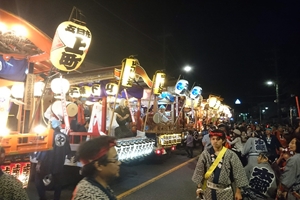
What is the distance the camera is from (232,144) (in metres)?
9.74

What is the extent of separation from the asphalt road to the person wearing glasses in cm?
550

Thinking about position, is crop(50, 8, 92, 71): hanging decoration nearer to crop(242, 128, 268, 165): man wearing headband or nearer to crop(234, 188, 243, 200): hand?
crop(234, 188, 243, 200): hand

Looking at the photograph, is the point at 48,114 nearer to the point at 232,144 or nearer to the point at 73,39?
the point at 73,39

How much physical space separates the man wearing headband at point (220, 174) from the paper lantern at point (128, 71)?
4872mm

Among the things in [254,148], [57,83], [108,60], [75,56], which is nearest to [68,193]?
[57,83]

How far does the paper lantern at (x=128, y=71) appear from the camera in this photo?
8.74 metres

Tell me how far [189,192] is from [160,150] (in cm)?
366

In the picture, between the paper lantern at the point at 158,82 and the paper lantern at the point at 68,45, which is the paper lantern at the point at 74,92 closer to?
the paper lantern at the point at 158,82

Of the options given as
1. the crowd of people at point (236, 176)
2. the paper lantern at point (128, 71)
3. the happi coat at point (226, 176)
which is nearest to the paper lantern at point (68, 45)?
the paper lantern at point (128, 71)

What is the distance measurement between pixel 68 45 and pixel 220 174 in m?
4.60

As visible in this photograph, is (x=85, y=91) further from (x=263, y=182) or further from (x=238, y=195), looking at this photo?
(x=238, y=195)

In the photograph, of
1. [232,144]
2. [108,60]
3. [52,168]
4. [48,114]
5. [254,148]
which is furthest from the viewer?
[108,60]

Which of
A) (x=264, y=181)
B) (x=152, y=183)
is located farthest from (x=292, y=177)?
(x=152, y=183)

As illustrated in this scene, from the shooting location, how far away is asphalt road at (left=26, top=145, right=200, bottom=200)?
24.5 ft
